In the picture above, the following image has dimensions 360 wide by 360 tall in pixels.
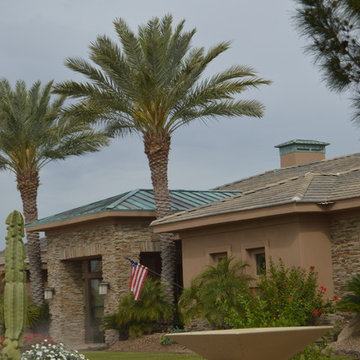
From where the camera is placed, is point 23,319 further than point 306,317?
No

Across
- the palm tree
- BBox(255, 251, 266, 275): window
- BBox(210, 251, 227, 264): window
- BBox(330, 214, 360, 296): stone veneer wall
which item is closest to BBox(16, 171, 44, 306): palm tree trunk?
the palm tree

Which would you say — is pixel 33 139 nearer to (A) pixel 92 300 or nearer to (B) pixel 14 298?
(A) pixel 92 300

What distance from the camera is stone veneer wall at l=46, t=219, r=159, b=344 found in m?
26.8

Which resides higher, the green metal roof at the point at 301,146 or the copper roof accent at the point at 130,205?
the green metal roof at the point at 301,146

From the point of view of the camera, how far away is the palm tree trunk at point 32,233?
3200 cm

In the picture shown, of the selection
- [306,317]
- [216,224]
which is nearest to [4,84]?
[216,224]

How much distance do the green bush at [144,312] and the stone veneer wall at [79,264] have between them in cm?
89

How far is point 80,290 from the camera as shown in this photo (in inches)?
1207

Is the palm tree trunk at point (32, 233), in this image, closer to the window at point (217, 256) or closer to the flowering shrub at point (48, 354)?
the window at point (217, 256)

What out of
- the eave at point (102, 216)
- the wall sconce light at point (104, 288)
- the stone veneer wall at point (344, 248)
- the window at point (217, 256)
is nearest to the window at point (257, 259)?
the window at point (217, 256)

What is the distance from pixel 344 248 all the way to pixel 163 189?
7.53m

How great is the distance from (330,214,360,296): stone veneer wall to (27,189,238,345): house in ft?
25.3

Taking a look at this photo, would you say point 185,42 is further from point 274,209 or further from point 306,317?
point 306,317

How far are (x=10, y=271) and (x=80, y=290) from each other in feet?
57.1
